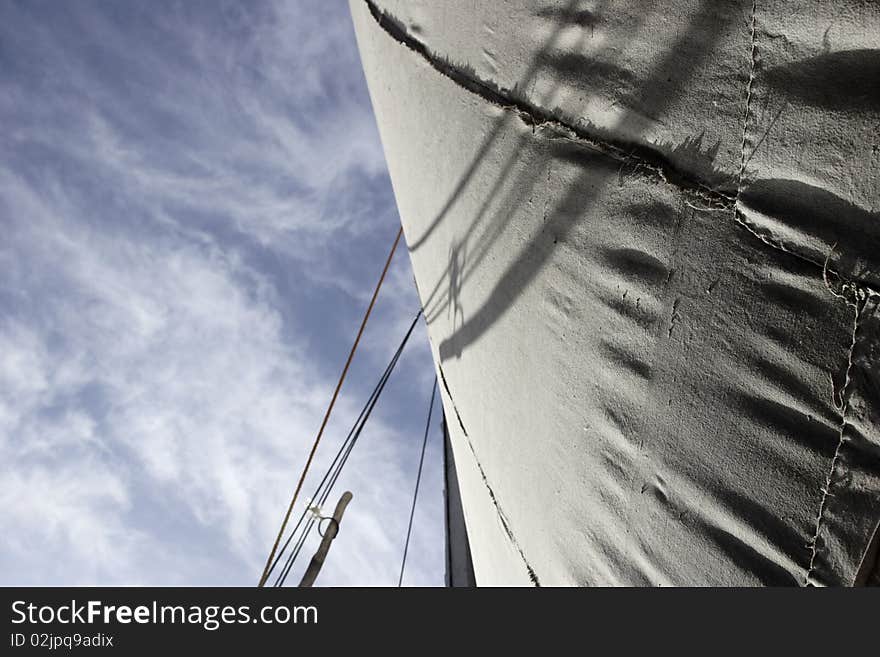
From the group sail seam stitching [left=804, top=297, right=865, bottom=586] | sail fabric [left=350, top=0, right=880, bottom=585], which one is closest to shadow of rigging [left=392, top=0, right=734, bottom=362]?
sail fabric [left=350, top=0, right=880, bottom=585]

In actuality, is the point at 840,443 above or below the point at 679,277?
below

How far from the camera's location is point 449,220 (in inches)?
123

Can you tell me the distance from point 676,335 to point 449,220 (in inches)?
61.2

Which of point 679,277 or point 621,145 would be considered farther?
point 621,145

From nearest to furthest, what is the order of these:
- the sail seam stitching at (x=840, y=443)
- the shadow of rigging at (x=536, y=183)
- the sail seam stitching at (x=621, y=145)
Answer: the sail seam stitching at (x=840, y=443) < the sail seam stitching at (x=621, y=145) < the shadow of rigging at (x=536, y=183)

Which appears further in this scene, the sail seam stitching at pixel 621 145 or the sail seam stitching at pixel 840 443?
the sail seam stitching at pixel 621 145

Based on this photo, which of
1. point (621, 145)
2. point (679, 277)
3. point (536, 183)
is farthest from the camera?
point (536, 183)

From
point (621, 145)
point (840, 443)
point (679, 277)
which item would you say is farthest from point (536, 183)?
point (840, 443)

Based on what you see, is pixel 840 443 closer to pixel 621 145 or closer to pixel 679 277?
pixel 679 277

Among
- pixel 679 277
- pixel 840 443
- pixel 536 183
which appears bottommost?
pixel 840 443

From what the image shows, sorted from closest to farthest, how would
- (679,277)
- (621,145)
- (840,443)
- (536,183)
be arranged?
A: 1. (840,443)
2. (679,277)
3. (621,145)
4. (536,183)

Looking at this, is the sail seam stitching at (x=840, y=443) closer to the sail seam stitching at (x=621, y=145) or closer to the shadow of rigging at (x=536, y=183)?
the sail seam stitching at (x=621, y=145)

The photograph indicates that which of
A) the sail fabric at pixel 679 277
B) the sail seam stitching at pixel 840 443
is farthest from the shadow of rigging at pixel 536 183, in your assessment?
the sail seam stitching at pixel 840 443

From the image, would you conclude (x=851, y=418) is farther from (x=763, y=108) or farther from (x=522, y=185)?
(x=522, y=185)
